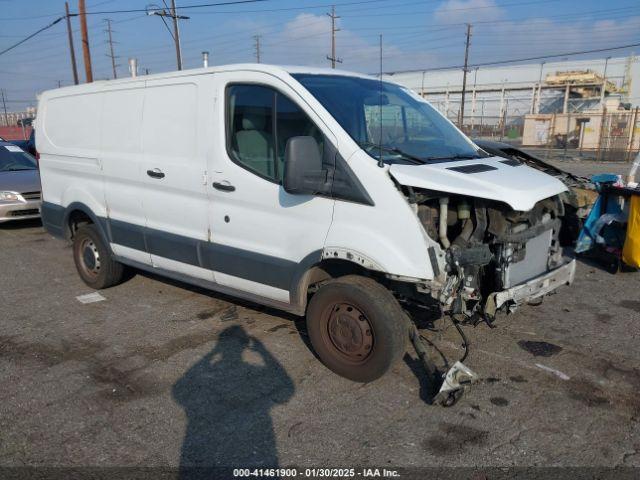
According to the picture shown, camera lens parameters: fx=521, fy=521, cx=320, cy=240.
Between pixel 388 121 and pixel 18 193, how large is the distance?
7908mm

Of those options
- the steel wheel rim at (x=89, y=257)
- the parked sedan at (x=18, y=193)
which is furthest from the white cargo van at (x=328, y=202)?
the parked sedan at (x=18, y=193)

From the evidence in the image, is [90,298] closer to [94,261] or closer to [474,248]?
[94,261]

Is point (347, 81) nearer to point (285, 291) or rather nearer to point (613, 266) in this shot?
point (285, 291)

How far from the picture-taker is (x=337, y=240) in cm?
372

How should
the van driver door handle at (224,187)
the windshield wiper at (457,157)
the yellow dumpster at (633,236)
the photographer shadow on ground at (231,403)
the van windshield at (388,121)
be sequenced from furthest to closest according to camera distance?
1. the yellow dumpster at (633,236)
2. the van driver door handle at (224,187)
3. the windshield wiper at (457,157)
4. the van windshield at (388,121)
5. the photographer shadow on ground at (231,403)

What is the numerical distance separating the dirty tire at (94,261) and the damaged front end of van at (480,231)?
381cm

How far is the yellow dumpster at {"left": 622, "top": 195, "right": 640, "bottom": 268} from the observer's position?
616 centimetres

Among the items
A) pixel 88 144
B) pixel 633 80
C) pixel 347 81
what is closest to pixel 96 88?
pixel 88 144

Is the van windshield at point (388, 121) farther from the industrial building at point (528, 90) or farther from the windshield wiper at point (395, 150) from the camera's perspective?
the industrial building at point (528, 90)

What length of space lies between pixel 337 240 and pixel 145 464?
1.86 metres

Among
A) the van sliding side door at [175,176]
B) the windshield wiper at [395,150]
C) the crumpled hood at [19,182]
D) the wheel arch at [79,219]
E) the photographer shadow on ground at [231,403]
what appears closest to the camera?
the photographer shadow on ground at [231,403]

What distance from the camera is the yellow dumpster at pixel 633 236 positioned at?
616 cm

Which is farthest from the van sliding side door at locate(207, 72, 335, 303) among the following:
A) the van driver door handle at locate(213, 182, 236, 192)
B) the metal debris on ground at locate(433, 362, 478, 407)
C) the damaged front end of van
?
the metal debris on ground at locate(433, 362, 478, 407)

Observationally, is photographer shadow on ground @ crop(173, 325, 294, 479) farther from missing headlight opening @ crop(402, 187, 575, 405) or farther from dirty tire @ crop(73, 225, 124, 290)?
dirty tire @ crop(73, 225, 124, 290)
